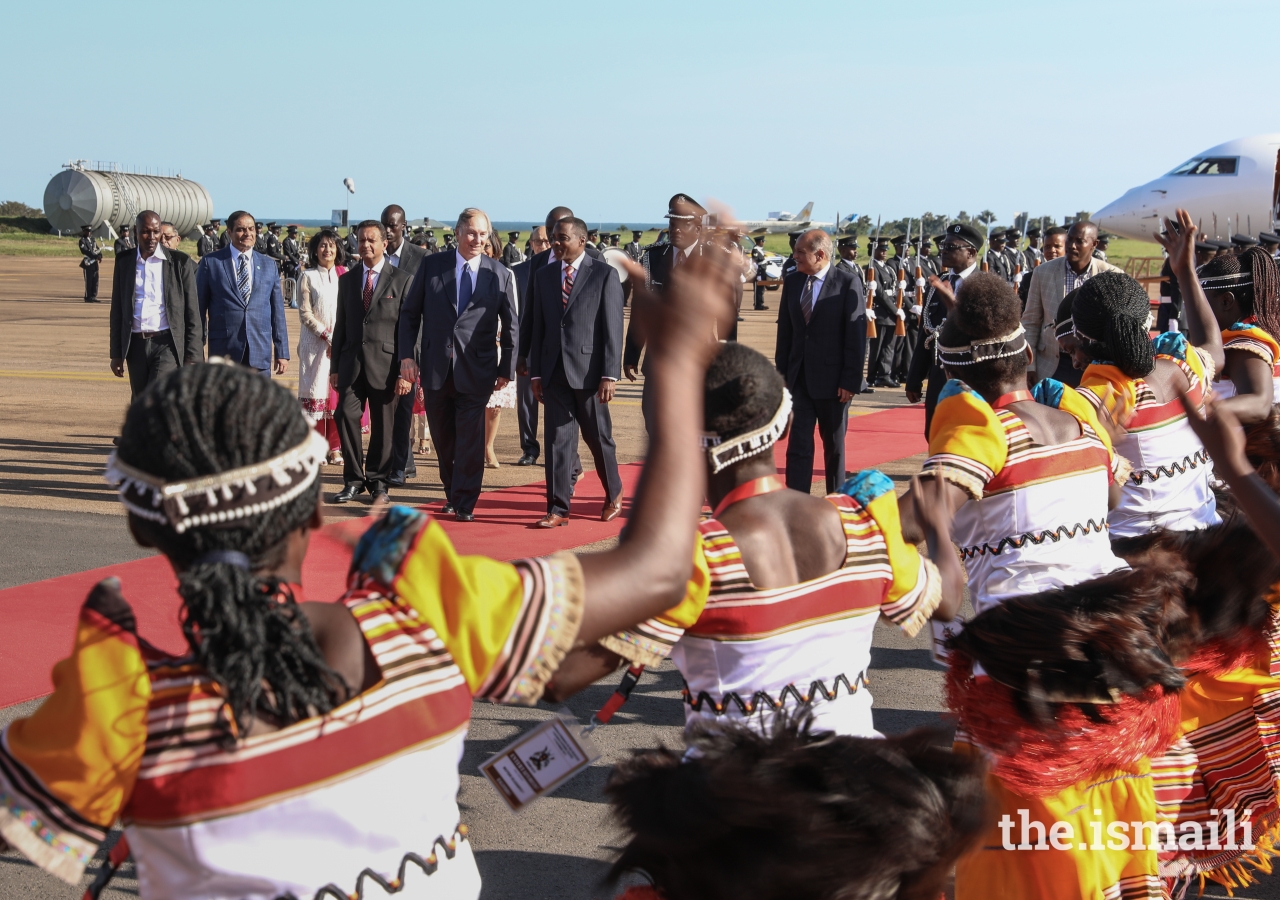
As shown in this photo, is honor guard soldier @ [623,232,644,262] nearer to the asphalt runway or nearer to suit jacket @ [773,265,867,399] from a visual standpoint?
the asphalt runway

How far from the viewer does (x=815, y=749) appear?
2.16m

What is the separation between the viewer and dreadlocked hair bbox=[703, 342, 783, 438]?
2.83 meters

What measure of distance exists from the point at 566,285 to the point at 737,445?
651 cm

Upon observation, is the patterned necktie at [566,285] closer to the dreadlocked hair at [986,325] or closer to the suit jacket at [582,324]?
the suit jacket at [582,324]

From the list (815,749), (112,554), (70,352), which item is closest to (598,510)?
(112,554)

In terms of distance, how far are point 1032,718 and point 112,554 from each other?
22.2ft

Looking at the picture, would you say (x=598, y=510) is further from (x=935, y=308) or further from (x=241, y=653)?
(x=241, y=653)

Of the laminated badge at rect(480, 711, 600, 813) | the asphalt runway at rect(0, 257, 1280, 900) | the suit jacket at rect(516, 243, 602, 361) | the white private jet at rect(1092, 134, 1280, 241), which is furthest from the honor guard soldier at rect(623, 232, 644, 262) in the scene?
the white private jet at rect(1092, 134, 1280, 241)

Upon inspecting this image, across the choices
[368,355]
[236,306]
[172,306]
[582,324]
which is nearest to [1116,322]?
[582,324]

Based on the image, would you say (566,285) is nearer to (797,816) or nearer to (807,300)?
(807,300)

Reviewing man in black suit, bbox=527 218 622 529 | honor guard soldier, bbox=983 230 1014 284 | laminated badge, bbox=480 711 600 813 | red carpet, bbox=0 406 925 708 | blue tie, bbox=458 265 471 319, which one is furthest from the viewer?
honor guard soldier, bbox=983 230 1014 284

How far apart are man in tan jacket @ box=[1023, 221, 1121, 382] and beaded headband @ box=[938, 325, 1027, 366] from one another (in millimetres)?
6033

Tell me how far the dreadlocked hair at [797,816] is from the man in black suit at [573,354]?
22.5 ft

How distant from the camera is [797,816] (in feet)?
6.75
